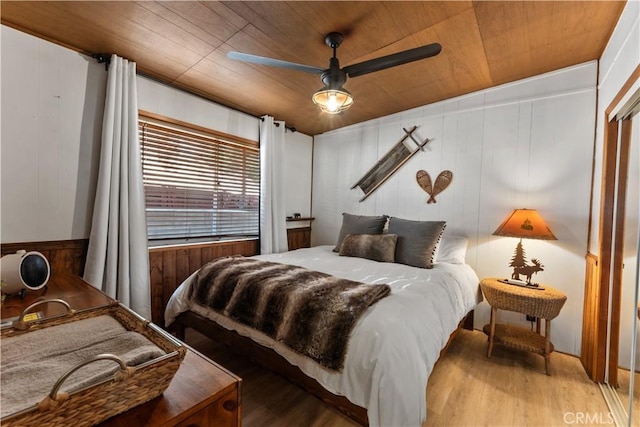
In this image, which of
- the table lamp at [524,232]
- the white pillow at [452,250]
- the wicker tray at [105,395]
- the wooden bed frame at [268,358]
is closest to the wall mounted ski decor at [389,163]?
the white pillow at [452,250]

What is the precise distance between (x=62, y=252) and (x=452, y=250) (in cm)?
337

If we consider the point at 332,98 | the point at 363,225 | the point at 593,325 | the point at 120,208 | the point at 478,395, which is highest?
the point at 332,98

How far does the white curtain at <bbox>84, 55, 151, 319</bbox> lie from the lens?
218cm

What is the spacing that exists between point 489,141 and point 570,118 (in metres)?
0.62

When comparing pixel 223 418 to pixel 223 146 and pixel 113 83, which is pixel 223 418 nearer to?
pixel 113 83

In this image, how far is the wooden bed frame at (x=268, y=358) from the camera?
1382 mm

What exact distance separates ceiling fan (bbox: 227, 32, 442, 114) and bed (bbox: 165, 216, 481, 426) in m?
1.29

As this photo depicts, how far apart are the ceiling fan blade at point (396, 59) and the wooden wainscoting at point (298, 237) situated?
8.64 feet

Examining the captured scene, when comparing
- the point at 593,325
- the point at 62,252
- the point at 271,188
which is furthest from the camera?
the point at 271,188

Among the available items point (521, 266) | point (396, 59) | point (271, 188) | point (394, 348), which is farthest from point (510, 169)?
point (271, 188)

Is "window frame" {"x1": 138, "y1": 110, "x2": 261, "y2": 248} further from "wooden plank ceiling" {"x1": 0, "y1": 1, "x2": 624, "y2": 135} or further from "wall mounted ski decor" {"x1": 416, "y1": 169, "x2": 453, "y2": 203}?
"wall mounted ski decor" {"x1": 416, "y1": 169, "x2": 453, "y2": 203}

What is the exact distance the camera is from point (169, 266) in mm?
2699

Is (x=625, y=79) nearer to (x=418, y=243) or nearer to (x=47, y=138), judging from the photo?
(x=418, y=243)

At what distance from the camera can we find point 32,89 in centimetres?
197
